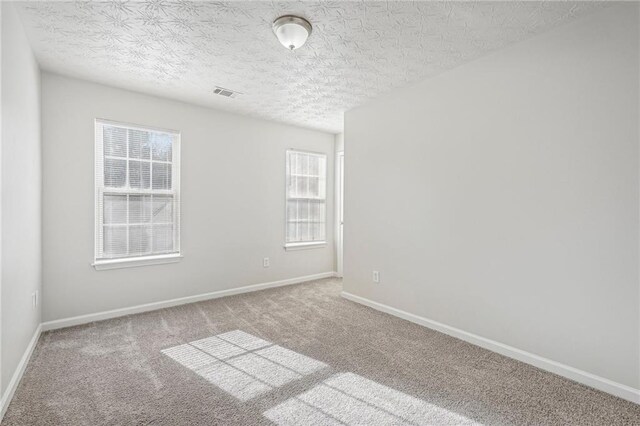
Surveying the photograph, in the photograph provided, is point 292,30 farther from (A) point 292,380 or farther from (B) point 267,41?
(A) point 292,380

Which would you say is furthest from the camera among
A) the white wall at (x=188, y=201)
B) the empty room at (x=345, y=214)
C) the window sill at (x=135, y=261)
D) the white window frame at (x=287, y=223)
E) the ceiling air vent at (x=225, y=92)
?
the white window frame at (x=287, y=223)

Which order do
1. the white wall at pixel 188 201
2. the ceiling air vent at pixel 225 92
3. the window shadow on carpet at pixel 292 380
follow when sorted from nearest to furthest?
the window shadow on carpet at pixel 292 380 < the white wall at pixel 188 201 < the ceiling air vent at pixel 225 92

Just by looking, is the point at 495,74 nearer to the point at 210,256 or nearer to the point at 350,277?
the point at 350,277

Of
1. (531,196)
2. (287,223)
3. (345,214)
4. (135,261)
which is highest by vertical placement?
(531,196)

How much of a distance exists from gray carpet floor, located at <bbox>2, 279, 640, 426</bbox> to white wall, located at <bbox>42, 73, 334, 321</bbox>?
1.51 feet

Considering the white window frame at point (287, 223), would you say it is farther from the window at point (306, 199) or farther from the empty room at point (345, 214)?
the empty room at point (345, 214)

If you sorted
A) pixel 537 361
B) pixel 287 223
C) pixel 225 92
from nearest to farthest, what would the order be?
pixel 537 361 < pixel 225 92 < pixel 287 223

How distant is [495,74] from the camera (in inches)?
107

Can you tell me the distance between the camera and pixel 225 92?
365 cm

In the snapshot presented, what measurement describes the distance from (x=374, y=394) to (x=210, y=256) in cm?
285

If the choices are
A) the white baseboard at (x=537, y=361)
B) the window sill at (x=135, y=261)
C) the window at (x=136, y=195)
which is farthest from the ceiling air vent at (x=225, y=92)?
the white baseboard at (x=537, y=361)

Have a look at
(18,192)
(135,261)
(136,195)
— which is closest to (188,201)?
(136,195)

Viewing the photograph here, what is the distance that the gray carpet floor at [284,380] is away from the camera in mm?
1896

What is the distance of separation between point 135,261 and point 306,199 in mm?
2574
